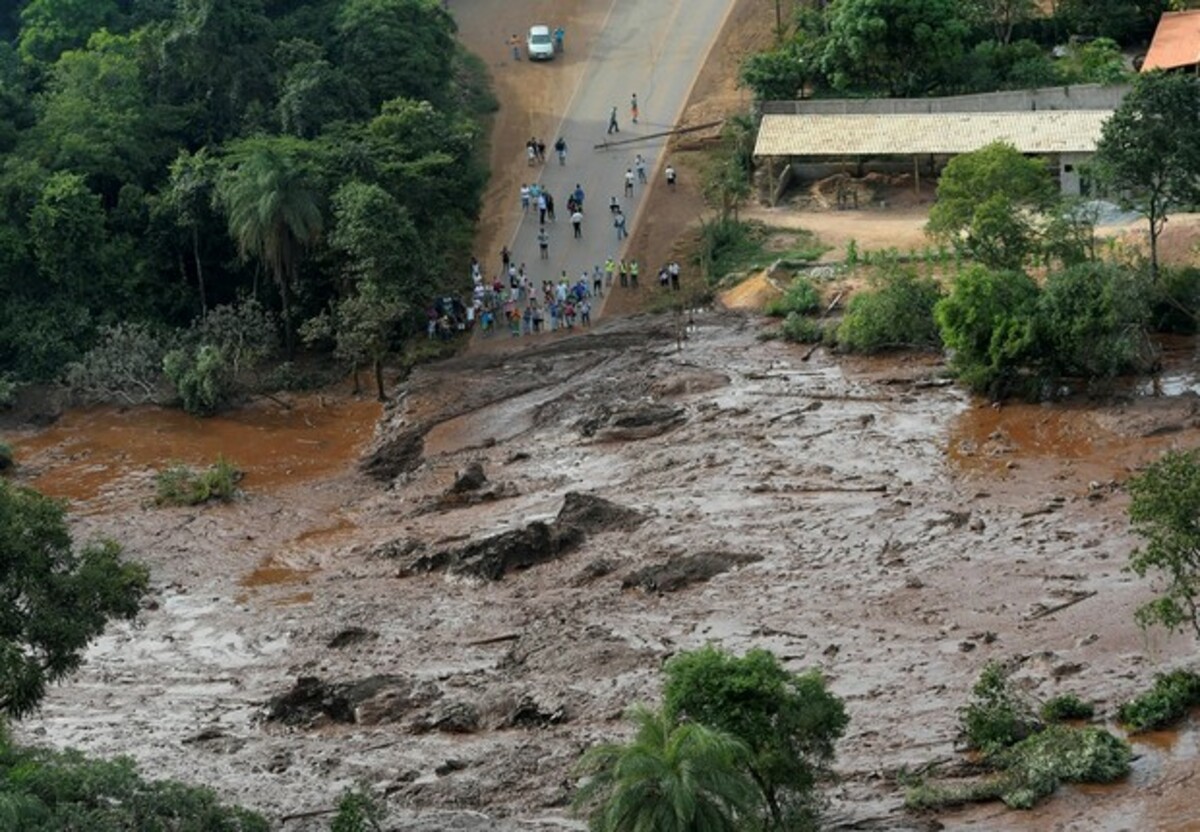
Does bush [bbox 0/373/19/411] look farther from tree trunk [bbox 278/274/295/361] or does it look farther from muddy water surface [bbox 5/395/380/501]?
tree trunk [bbox 278/274/295/361]

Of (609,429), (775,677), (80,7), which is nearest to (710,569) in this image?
(609,429)

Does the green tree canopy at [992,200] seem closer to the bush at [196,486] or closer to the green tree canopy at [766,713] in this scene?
the bush at [196,486]

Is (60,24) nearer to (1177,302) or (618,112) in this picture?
(618,112)

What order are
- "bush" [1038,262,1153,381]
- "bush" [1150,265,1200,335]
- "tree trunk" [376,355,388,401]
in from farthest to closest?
"tree trunk" [376,355,388,401]
"bush" [1150,265,1200,335]
"bush" [1038,262,1153,381]

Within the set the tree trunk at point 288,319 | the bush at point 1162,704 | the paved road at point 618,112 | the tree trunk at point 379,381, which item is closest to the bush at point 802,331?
the paved road at point 618,112

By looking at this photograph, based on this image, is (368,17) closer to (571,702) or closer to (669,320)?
(669,320)

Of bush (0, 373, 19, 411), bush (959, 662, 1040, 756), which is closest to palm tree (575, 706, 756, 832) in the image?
bush (959, 662, 1040, 756)
